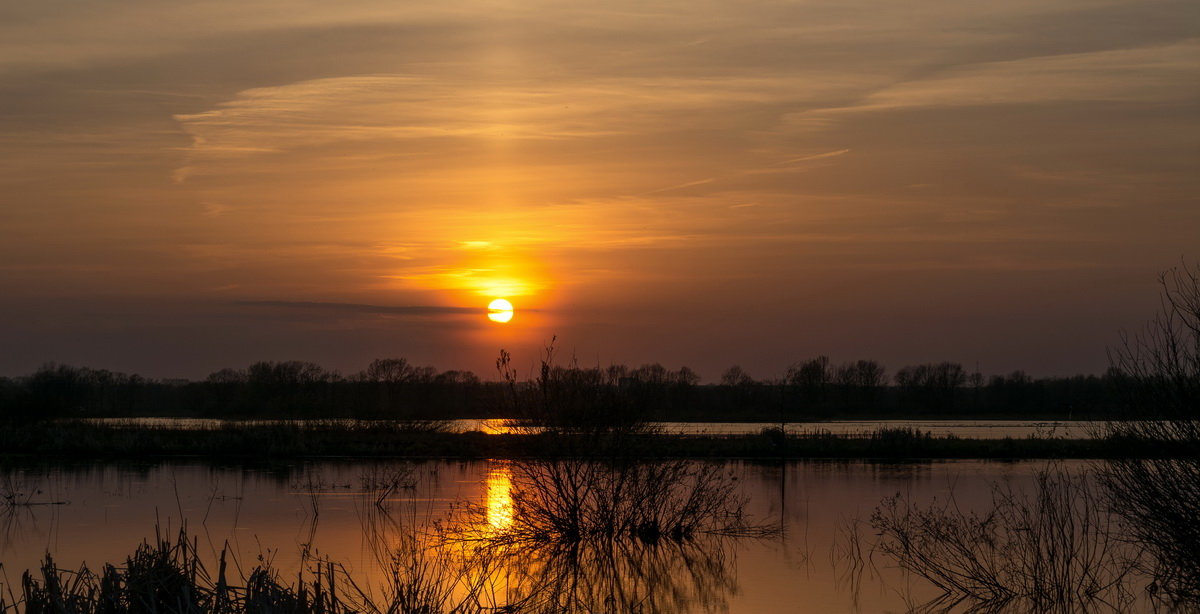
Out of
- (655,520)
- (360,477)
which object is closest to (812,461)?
(360,477)

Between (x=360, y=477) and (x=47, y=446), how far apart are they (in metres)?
16.2

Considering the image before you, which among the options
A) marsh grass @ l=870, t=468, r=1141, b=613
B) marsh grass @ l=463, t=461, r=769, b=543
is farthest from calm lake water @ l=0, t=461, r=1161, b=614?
marsh grass @ l=463, t=461, r=769, b=543

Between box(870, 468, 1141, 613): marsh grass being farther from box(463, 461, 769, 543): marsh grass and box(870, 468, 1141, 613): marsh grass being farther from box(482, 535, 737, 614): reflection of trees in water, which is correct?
box(463, 461, 769, 543): marsh grass

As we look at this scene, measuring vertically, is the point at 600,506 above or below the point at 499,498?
above

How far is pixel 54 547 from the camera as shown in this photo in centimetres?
1723

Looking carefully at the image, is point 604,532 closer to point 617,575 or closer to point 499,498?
point 617,575

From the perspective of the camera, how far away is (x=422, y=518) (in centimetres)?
2111

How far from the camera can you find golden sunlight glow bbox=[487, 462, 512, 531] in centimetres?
2020

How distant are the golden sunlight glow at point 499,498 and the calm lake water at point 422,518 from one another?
0.08m

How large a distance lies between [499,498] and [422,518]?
14.0 ft

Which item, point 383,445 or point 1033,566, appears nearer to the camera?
point 1033,566

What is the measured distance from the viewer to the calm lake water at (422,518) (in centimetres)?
1503

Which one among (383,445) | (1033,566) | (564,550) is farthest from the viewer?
(383,445)

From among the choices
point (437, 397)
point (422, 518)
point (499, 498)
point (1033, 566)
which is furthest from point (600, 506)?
point (437, 397)
